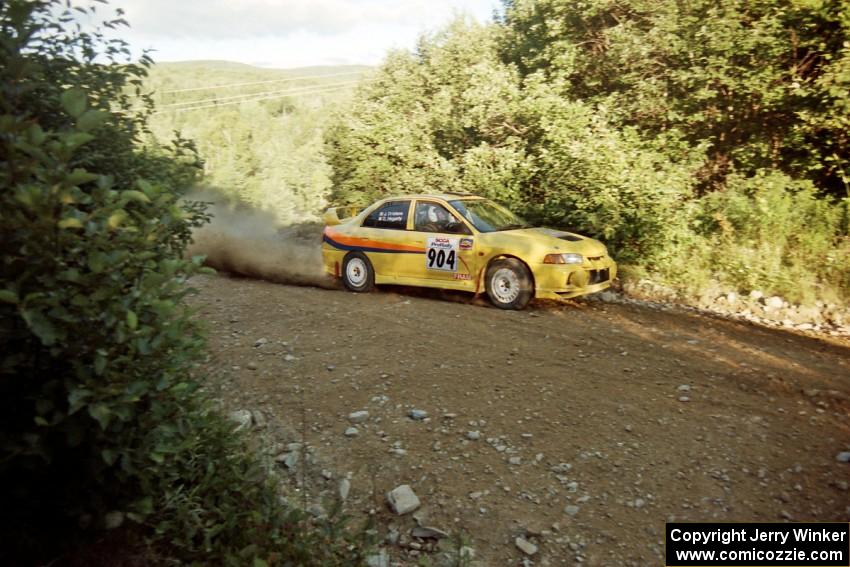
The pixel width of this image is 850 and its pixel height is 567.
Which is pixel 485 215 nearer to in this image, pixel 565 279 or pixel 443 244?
pixel 443 244

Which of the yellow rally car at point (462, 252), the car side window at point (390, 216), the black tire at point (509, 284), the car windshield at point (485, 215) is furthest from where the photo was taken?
the car side window at point (390, 216)

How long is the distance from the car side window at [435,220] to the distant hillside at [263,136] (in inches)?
184

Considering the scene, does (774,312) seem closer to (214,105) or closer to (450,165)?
(450,165)

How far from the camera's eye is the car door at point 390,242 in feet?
31.4

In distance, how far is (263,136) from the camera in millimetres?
47000

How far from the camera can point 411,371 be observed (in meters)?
6.32

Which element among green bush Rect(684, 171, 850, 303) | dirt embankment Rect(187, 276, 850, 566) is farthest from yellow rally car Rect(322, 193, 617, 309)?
green bush Rect(684, 171, 850, 303)

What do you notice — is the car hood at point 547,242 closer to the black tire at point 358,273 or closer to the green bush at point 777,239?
the green bush at point 777,239

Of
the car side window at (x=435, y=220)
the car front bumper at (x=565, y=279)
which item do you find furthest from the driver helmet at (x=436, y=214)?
the car front bumper at (x=565, y=279)

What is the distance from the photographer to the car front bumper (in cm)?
838

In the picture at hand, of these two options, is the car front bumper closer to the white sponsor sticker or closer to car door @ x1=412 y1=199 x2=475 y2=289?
car door @ x1=412 y1=199 x2=475 y2=289

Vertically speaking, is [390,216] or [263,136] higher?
[263,136]

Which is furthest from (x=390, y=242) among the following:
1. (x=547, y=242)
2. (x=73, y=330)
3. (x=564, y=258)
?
(x=73, y=330)

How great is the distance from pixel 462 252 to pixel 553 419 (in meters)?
4.24
